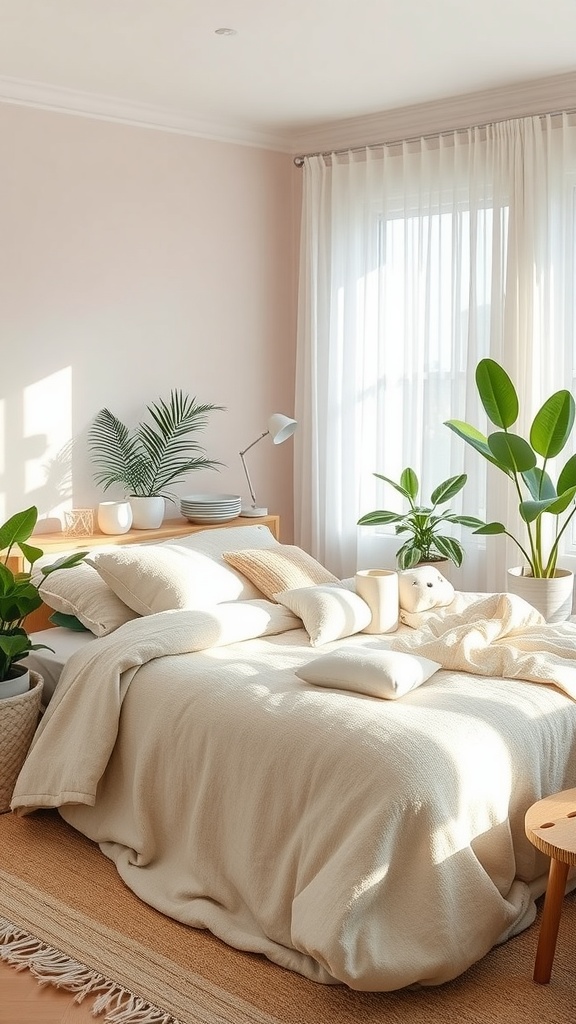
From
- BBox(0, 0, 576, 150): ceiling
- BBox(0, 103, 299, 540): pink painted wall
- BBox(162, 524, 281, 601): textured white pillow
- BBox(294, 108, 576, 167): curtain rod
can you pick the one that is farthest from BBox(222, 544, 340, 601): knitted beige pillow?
BBox(294, 108, 576, 167): curtain rod

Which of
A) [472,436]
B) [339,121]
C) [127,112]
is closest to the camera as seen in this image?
[472,436]

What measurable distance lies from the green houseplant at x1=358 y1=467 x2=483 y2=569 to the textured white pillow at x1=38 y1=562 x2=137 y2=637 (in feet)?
4.54

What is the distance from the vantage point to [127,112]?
498 centimetres

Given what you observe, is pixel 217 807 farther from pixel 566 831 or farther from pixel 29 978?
pixel 566 831

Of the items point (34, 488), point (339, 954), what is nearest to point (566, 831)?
point (339, 954)

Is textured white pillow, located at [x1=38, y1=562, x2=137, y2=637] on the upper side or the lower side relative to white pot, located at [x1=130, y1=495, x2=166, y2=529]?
lower

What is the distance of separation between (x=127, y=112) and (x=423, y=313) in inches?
66.4

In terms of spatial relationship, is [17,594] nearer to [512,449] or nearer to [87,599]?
[87,599]

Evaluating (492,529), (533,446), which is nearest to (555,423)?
(533,446)

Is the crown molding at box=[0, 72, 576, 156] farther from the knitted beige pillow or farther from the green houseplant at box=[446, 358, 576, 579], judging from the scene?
the knitted beige pillow

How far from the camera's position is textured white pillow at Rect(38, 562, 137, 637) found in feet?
12.6

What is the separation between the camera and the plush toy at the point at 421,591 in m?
3.81

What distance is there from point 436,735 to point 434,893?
1.28 ft

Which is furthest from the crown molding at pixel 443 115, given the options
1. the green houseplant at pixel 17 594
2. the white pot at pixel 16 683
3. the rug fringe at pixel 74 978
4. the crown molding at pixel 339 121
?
the rug fringe at pixel 74 978
